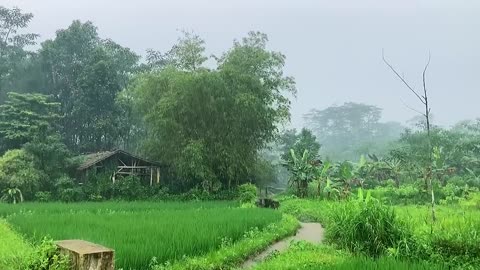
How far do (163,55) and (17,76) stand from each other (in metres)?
12.9

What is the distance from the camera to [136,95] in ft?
92.9

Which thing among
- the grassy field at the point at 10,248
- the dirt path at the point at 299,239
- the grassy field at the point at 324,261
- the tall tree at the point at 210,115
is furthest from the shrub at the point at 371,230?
the tall tree at the point at 210,115

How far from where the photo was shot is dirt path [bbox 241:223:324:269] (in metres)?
9.95

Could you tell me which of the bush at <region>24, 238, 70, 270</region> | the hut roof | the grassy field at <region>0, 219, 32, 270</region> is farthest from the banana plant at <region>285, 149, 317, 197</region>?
the bush at <region>24, 238, 70, 270</region>

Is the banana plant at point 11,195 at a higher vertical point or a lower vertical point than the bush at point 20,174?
lower

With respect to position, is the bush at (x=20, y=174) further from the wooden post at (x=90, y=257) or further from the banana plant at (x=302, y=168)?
the wooden post at (x=90, y=257)

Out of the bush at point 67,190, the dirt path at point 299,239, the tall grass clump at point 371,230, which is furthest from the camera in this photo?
the bush at point 67,190

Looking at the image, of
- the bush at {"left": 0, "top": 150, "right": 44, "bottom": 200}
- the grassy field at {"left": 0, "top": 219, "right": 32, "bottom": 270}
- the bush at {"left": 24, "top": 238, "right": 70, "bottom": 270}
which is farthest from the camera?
the bush at {"left": 0, "top": 150, "right": 44, "bottom": 200}

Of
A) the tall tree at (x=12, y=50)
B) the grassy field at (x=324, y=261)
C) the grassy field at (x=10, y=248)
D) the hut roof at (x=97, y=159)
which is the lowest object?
the grassy field at (x=324, y=261)

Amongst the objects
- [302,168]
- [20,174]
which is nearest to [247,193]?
[302,168]

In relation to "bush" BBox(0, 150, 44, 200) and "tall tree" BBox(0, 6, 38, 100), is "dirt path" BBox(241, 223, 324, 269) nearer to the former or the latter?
"bush" BBox(0, 150, 44, 200)

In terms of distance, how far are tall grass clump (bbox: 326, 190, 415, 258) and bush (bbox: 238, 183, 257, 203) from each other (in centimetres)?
1321

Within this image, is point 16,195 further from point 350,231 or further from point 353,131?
point 353,131

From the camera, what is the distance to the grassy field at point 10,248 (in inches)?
293
